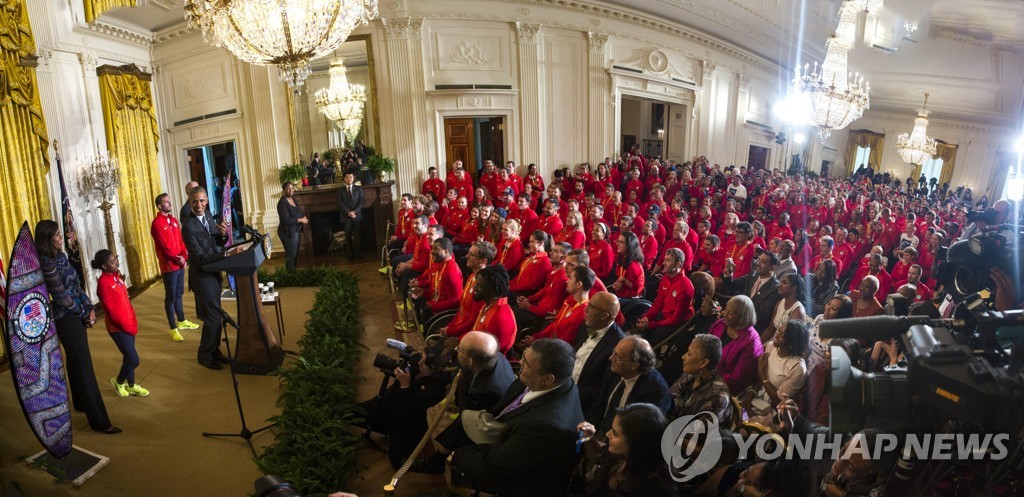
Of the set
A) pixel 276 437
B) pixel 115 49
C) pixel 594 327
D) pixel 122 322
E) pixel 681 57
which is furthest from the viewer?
pixel 681 57

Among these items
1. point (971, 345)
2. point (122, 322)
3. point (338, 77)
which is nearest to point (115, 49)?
point (338, 77)

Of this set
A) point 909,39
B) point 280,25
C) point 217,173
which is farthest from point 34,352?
point 909,39

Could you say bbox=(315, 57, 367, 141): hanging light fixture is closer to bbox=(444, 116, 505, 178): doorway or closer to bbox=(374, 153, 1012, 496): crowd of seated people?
bbox=(444, 116, 505, 178): doorway

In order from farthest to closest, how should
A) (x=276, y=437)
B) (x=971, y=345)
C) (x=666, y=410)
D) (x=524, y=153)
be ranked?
1. (x=524, y=153)
2. (x=276, y=437)
3. (x=666, y=410)
4. (x=971, y=345)

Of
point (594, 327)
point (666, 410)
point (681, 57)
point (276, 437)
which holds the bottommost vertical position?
point (276, 437)

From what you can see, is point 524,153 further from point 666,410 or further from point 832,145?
point 832,145

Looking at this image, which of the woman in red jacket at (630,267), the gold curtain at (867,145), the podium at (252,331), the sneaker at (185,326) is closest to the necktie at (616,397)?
the woman in red jacket at (630,267)

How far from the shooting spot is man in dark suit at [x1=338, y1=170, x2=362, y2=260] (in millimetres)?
8539

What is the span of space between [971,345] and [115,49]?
Answer: 10.7 meters

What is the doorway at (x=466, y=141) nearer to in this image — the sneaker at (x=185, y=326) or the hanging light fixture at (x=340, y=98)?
the hanging light fixture at (x=340, y=98)

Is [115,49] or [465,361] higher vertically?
[115,49]

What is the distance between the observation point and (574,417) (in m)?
2.27

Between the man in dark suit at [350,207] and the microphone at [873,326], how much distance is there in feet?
25.9

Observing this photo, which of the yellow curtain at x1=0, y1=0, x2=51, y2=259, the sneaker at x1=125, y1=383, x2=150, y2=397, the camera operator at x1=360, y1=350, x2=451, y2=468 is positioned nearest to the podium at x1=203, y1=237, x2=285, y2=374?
the sneaker at x1=125, y1=383, x2=150, y2=397
